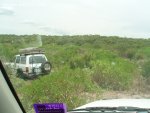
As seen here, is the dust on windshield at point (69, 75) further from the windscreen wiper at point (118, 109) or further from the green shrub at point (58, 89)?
the windscreen wiper at point (118, 109)

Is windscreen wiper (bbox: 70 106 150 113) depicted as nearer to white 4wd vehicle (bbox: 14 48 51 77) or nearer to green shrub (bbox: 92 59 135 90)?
white 4wd vehicle (bbox: 14 48 51 77)

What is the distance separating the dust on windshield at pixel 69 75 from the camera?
9.05 meters

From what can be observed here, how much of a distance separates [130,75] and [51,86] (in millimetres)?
4329

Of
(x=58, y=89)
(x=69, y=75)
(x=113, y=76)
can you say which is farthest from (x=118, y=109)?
(x=113, y=76)

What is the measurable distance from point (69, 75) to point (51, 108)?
10730 millimetres

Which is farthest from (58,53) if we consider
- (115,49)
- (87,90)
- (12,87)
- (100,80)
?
(12,87)

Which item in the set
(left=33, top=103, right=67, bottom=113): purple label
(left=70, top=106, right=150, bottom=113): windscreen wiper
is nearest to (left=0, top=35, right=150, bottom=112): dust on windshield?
(left=33, top=103, right=67, bottom=113): purple label

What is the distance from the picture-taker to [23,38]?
9117mm

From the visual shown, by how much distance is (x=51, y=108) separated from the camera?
3.90 m

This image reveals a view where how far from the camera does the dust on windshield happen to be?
29.7 ft

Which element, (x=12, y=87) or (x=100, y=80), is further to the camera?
(x=100, y=80)

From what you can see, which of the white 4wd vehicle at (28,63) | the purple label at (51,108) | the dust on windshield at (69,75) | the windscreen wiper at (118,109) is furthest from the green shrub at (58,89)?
the windscreen wiper at (118,109)

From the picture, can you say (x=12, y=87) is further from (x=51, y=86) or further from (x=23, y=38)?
(x=51, y=86)

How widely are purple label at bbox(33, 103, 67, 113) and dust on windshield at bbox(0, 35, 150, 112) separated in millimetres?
2627
